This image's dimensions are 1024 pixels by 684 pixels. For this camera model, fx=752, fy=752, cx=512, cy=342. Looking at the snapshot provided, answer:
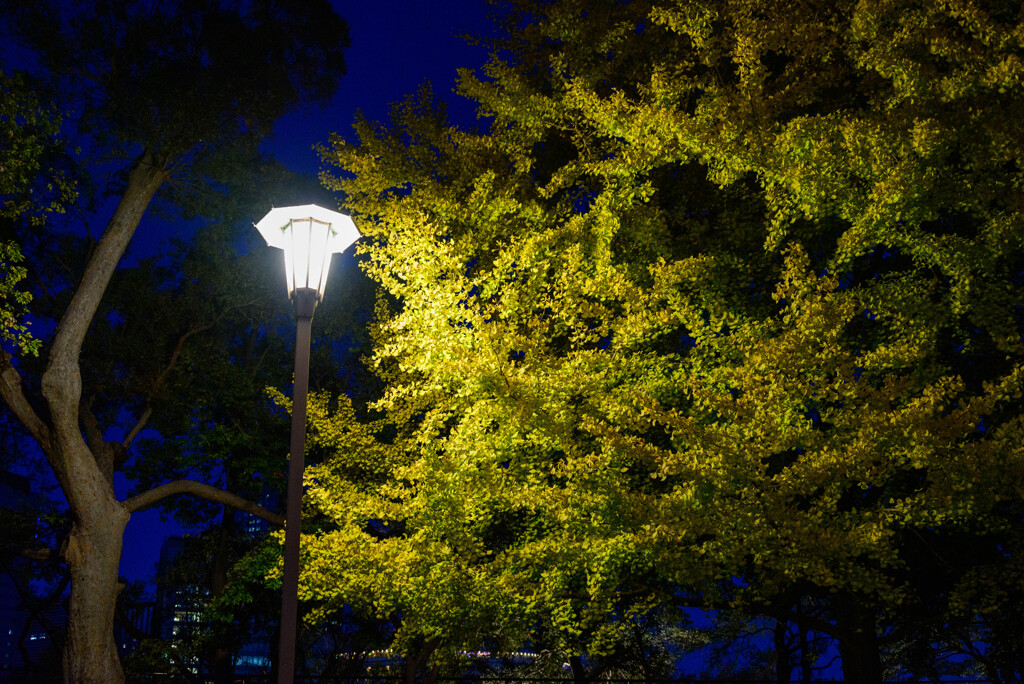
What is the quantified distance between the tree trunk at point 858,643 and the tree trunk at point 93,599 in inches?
404

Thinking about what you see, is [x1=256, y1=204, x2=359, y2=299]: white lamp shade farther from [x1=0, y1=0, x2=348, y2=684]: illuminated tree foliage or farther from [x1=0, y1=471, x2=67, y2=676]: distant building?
[x1=0, y1=471, x2=67, y2=676]: distant building

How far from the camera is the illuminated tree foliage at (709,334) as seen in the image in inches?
275

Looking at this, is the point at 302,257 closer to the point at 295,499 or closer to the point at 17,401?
the point at 295,499

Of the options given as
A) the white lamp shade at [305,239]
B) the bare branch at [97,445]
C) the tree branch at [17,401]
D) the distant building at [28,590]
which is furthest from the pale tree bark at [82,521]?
the white lamp shade at [305,239]

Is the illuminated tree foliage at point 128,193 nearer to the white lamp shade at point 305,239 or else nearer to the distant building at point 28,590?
the distant building at point 28,590

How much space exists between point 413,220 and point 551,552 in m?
4.19

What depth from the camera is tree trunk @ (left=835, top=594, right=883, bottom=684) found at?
956 centimetres

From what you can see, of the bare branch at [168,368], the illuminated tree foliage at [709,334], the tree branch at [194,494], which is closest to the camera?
the illuminated tree foliage at [709,334]

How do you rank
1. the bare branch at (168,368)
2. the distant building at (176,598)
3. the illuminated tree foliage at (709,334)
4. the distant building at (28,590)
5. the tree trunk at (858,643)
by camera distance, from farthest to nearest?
the distant building at (176,598) → the distant building at (28,590) → the bare branch at (168,368) → the tree trunk at (858,643) → the illuminated tree foliage at (709,334)

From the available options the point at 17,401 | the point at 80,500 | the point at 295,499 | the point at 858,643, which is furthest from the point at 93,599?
the point at 858,643

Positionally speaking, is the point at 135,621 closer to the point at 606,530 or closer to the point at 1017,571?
the point at 606,530

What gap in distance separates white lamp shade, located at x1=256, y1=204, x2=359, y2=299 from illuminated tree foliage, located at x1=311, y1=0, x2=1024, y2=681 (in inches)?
115

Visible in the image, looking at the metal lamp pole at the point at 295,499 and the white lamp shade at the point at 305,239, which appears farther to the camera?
the white lamp shade at the point at 305,239

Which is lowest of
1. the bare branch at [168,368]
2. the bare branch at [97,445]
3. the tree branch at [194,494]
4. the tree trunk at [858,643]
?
the tree trunk at [858,643]
